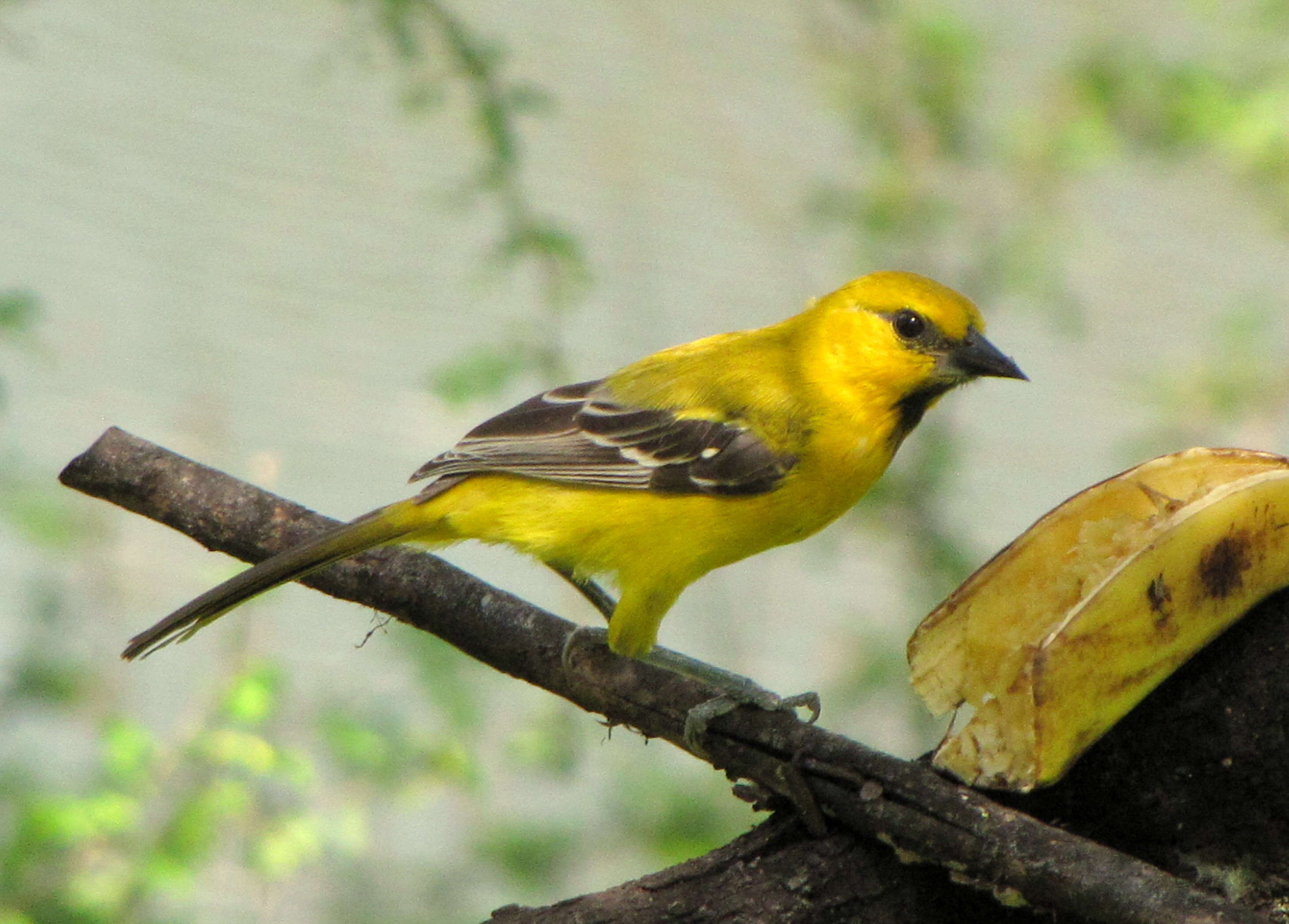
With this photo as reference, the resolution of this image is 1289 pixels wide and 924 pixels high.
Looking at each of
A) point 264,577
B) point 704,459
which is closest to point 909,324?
point 704,459

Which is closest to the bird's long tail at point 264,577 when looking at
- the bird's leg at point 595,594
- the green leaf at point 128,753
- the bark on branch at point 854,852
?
the bark on branch at point 854,852

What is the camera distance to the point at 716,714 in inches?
84.2

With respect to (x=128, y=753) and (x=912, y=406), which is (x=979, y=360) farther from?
(x=128, y=753)

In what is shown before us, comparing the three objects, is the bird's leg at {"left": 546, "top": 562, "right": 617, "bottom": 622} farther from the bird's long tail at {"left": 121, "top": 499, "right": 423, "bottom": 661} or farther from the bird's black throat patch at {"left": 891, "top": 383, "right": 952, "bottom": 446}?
A: the bird's black throat patch at {"left": 891, "top": 383, "right": 952, "bottom": 446}

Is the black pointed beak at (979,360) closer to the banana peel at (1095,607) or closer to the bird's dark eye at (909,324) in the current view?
the bird's dark eye at (909,324)

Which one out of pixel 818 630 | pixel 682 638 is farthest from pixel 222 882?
pixel 818 630

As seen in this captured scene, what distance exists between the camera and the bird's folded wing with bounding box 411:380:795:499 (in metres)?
2.95

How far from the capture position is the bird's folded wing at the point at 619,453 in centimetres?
295

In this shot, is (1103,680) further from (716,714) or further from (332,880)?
(332,880)

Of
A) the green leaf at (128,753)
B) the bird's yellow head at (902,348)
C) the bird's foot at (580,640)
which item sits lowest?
the bird's foot at (580,640)

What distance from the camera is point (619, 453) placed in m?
3.08

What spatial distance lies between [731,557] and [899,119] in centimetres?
325

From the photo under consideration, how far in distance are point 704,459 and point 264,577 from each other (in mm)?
1008

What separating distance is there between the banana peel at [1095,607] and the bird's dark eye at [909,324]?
0.87m
